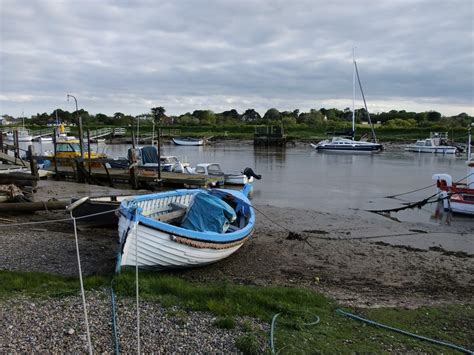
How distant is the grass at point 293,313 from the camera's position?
5891 millimetres

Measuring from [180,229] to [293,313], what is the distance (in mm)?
3311

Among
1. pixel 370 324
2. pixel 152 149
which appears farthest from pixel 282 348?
pixel 152 149

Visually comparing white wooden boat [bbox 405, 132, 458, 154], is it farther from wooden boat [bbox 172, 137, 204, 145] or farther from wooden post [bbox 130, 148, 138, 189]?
wooden post [bbox 130, 148, 138, 189]

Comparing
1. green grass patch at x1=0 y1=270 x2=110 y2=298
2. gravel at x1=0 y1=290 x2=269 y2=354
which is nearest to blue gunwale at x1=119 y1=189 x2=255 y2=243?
green grass patch at x1=0 y1=270 x2=110 y2=298

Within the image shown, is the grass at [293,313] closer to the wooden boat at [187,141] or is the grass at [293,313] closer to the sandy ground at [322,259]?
the sandy ground at [322,259]

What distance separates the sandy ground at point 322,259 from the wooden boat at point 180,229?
616mm

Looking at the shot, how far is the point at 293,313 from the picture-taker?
6.79 meters

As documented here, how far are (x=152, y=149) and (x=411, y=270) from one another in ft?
77.2

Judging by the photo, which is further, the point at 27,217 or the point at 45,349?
the point at 27,217

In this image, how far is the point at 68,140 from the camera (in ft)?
123

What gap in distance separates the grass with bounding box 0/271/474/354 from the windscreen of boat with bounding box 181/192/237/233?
229 centimetres

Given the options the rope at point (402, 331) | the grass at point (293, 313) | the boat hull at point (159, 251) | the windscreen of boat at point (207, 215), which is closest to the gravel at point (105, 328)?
the grass at point (293, 313)

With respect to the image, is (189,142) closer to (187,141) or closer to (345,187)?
(187,141)

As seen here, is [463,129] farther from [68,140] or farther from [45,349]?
[45,349]
